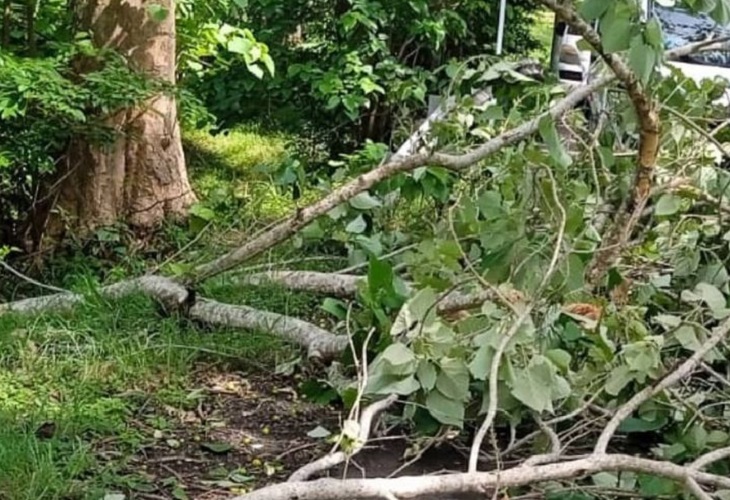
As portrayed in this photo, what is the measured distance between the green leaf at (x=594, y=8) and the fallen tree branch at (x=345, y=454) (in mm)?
1028

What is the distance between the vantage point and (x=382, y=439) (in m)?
2.96

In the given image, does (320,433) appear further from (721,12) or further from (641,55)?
(721,12)

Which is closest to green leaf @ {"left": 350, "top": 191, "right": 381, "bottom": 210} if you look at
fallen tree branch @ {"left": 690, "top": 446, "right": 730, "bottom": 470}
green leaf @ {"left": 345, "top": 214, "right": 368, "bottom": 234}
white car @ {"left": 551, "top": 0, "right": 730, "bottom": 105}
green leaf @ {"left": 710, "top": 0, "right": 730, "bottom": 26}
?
green leaf @ {"left": 345, "top": 214, "right": 368, "bottom": 234}

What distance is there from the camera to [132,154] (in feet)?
17.6

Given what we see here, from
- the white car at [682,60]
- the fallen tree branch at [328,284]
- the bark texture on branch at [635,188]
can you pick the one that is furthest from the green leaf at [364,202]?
the white car at [682,60]

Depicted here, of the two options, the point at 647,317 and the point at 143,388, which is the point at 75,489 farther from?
the point at 647,317

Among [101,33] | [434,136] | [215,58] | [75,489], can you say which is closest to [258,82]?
[215,58]

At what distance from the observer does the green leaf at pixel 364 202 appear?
361 cm

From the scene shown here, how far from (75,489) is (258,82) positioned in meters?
4.11

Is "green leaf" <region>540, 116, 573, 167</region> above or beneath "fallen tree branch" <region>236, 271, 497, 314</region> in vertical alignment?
above

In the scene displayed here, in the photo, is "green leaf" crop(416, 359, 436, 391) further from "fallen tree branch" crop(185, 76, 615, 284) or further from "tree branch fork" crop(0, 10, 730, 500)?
"fallen tree branch" crop(185, 76, 615, 284)

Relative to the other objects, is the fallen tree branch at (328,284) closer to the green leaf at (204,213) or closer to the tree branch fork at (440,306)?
the tree branch fork at (440,306)

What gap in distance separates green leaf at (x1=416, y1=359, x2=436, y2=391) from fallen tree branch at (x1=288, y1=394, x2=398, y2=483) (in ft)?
0.60

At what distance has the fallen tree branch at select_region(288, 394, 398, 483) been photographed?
7.61 ft
